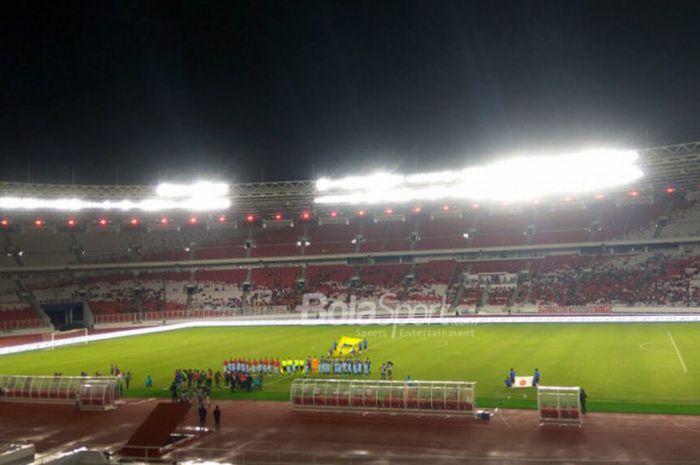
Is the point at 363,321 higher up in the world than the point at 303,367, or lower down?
higher up

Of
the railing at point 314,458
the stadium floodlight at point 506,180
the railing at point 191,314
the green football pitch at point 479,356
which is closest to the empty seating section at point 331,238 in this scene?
the railing at point 191,314

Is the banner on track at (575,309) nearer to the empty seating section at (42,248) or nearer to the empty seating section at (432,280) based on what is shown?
the empty seating section at (432,280)

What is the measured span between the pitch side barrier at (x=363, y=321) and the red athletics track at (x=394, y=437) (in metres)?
29.3

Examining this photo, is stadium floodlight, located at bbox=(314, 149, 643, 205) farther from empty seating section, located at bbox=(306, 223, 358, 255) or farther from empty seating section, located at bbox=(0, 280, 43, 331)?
empty seating section, located at bbox=(0, 280, 43, 331)

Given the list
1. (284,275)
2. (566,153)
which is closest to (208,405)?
(566,153)

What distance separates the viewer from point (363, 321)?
58656mm

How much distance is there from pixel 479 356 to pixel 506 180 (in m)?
19.7

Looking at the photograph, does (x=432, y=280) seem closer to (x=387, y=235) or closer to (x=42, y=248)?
(x=387, y=235)

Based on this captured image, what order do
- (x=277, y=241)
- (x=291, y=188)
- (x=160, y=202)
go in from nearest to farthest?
1. (x=291, y=188)
2. (x=160, y=202)
3. (x=277, y=241)

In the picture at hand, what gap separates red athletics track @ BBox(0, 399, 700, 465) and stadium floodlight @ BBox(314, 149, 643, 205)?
28237 millimetres

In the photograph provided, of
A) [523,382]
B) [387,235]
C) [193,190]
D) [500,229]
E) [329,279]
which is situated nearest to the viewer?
[523,382]

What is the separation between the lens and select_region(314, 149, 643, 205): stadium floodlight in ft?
A: 150

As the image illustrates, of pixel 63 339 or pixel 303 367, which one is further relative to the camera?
pixel 63 339

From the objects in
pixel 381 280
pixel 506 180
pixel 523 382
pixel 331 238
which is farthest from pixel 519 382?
pixel 331 238
